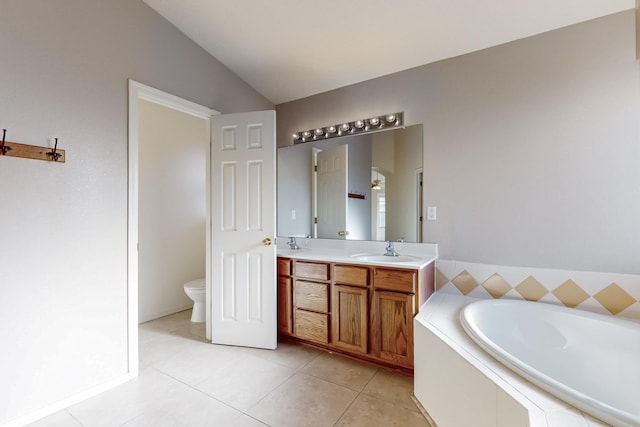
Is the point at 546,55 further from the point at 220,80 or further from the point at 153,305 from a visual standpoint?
the point at 153,305

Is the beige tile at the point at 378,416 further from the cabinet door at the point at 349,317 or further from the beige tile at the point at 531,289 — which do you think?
the beige tile at the point at 531,289

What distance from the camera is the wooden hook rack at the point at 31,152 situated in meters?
1.47

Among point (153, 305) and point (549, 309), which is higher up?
point (549, 309)

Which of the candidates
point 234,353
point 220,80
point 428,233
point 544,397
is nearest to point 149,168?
point 220,80

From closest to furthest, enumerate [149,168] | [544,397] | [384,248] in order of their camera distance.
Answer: [544,397] < [384,248] < [149,168]

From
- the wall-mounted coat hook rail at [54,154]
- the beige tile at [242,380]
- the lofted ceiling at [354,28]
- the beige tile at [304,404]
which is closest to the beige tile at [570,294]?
the beige tile at [304,404]

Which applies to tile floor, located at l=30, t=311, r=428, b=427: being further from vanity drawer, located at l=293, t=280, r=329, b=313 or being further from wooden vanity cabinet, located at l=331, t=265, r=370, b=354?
vanity drawer, located at l=293, t=280, r=329, b=313

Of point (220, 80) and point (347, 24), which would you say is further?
point (220, 80)

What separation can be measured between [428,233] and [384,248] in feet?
1.35

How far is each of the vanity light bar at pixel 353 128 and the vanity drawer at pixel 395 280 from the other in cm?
134

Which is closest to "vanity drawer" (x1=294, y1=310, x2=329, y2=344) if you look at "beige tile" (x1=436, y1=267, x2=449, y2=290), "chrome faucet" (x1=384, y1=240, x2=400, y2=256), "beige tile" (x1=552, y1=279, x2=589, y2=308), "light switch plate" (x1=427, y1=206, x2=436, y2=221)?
"chrome faucet" (x1=384, y1=240, x2=400, y2=256)

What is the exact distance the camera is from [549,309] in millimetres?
1742

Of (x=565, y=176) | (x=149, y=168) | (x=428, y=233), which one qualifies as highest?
(x=149, y=168)

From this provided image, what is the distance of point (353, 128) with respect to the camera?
275 centimetres
